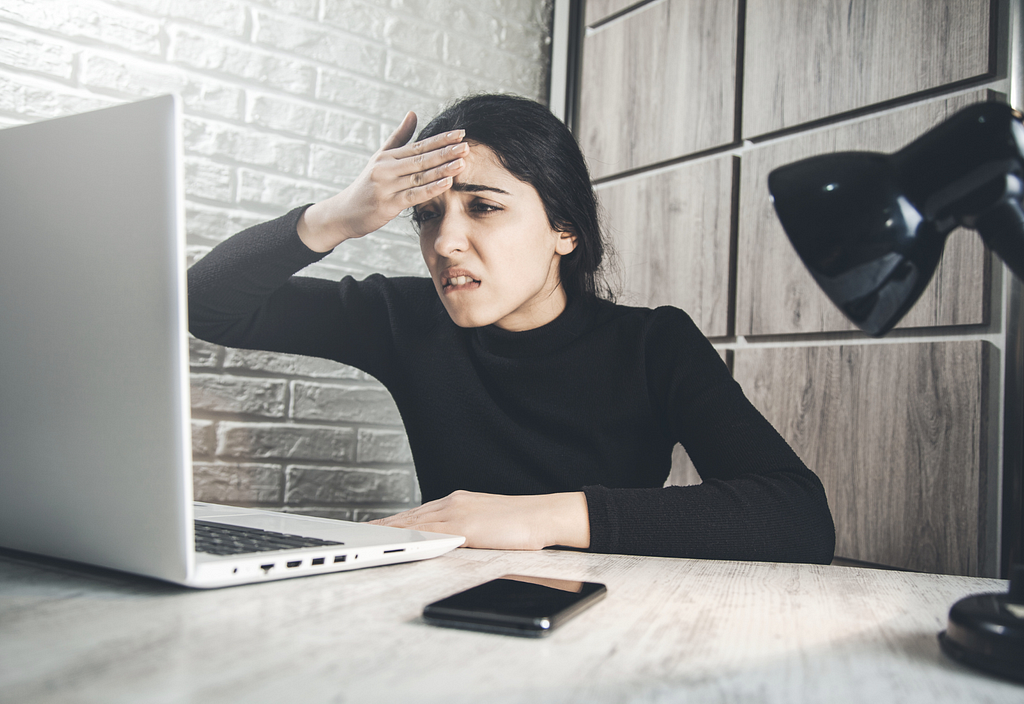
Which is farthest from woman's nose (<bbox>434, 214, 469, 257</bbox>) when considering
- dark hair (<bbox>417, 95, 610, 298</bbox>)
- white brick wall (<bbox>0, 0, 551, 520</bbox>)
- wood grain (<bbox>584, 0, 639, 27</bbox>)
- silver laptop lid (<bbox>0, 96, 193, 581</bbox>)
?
wood grain (<bbox>584, 0, 639, 27</bbox>)

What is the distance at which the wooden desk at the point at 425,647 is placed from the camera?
1.06 ft

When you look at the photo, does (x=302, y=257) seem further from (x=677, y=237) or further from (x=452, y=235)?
(x=677, y=237)

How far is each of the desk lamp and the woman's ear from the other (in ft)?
2.92

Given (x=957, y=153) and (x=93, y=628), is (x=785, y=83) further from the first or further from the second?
(x=93, y=628)

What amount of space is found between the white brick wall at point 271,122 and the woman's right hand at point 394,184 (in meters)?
0.48

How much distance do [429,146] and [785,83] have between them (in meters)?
0.92

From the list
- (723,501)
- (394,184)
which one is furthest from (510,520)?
(394,184)

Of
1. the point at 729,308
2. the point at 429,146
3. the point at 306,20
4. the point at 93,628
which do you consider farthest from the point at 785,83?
the point at 93,628

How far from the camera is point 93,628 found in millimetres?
392

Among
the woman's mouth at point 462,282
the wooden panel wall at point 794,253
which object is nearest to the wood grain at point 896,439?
the wooden panel wall at point 794,253

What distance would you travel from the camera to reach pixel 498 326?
4.54 ft

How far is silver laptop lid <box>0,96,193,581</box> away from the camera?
0.41 metres

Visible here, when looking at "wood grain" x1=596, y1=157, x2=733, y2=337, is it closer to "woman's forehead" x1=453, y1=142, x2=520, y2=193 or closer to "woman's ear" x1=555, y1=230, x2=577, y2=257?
"woman's ear" x1=555, y1=230, x2=577, y2=257

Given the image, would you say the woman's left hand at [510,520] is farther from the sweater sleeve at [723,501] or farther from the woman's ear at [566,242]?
the woman's ear at [566,242]
